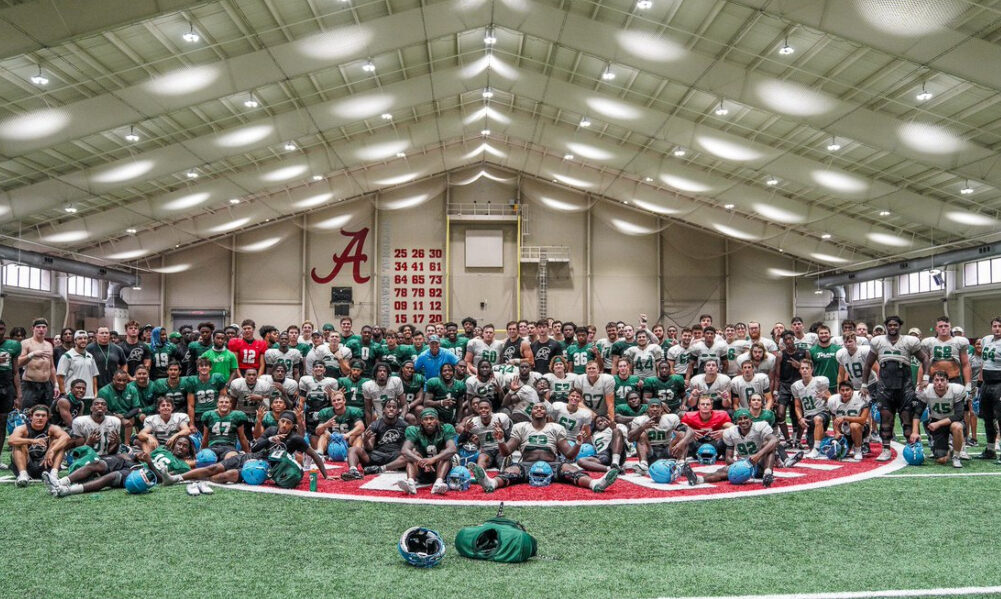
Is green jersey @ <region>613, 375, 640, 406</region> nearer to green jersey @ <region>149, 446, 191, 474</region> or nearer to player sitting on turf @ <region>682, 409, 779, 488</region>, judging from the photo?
player sitting on turf @ <region>682, 409, 779, 488</region>

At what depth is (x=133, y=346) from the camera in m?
12.9

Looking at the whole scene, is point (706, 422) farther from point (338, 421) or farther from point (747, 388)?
point (338, 421)

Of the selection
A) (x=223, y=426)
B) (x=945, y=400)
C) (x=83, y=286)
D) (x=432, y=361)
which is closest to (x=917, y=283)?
(x=945, y=400)

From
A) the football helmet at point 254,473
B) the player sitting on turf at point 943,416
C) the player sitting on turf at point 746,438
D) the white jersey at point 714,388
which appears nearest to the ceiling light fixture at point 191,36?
the football helmet at point 254,473

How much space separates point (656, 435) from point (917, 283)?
2310 centimetres

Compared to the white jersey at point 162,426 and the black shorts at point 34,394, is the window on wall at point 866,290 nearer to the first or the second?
the white jersey at point 162,426

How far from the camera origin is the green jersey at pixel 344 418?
1188 cm

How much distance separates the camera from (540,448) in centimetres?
1015

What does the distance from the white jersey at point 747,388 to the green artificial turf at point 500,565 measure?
322cm

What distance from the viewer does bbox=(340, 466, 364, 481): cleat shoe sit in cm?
980

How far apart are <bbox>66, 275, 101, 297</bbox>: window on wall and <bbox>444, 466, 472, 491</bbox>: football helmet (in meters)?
24.2

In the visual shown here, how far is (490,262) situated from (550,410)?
2127 centimetres

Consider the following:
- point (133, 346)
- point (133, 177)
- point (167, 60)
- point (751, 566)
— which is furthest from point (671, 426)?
Answer: point (133, 177)

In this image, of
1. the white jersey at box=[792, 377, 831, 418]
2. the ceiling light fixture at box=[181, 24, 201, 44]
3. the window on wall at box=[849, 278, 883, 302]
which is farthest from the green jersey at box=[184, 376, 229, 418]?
the window on wall at box=[849, 278, 883, 302]
